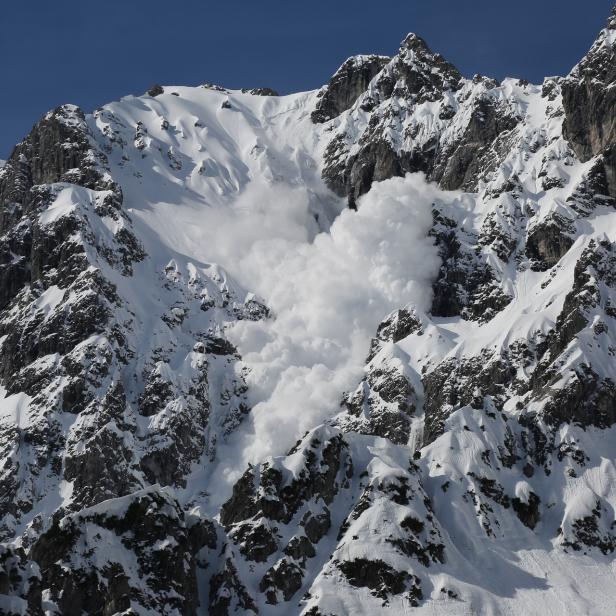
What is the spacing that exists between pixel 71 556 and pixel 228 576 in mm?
26858

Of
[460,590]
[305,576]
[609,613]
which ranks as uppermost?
[305,576]

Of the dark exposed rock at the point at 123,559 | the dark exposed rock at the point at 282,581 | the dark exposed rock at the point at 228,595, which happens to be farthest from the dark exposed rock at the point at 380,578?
the dark exposed rock at the point at 123,559

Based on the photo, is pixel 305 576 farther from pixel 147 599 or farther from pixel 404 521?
pixel 147 599

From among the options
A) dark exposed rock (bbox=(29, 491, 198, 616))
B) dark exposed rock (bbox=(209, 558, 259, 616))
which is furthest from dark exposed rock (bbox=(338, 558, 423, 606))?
dark exposed rock (bbox=(29, 491, 198, 616))

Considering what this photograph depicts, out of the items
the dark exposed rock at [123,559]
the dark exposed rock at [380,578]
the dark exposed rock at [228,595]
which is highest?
the dark exposed rock at [123,559]

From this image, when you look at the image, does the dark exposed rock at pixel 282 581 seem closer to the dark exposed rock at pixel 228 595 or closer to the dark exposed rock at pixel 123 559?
the dark exposed rock at pixel 228 595

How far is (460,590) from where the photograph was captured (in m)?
193

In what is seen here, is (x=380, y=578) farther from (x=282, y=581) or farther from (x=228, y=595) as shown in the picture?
(x=228, y=595)

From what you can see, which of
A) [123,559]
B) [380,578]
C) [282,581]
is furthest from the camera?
[380,578]

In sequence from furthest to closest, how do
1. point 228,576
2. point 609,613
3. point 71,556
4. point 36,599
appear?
point 609,613
point 228,576
point 71,556
point 36,599

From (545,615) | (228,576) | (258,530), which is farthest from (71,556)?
(545,615)

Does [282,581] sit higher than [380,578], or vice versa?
[282,581]

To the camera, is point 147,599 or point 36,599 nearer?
point 36,599

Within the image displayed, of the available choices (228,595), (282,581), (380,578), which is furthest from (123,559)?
(380,578)
